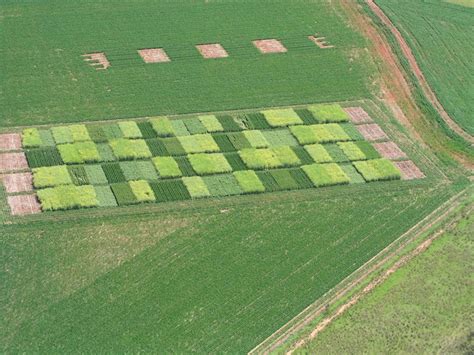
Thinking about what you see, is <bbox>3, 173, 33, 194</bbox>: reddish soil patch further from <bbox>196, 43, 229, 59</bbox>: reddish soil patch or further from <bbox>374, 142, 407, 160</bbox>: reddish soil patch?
<bbox>374, 142, 407, 160</bbox>: reddish soil patch

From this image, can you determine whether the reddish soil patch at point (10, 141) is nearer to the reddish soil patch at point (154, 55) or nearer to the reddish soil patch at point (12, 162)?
the reddish soil patch at point (12, 162)

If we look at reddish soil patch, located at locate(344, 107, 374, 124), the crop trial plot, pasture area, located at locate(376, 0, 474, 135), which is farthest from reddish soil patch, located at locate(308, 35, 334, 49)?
the crop trial plot

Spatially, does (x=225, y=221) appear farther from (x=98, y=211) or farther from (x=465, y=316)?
(x=465, y=316)

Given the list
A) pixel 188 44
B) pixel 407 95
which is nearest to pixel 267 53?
pixel 188 44

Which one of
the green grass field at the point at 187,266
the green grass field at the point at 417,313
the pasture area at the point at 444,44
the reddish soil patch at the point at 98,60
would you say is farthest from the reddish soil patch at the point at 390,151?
the reddish soil patch at the point at 98,60

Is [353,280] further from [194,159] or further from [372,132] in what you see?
[372,132]

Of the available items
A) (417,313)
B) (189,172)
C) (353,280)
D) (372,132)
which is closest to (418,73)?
(372,132)
